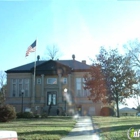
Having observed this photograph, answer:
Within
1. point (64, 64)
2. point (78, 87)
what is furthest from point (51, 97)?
point (64, 64)

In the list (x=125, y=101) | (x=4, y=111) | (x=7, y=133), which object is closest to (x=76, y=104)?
(x=125, y=101)

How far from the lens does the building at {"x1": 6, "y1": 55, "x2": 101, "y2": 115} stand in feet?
164

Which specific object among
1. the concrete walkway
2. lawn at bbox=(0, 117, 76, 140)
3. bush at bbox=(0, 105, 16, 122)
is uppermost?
bush at bbox=(0, 105, 16, 122)

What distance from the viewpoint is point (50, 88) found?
50625mm

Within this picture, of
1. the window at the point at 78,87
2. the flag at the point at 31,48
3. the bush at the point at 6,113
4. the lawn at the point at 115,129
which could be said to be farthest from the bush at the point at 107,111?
the lawn at the point at 115,129

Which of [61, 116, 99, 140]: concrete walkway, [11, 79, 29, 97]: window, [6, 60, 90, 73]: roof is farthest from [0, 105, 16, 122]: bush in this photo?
[11, 79, 29, 97]: window

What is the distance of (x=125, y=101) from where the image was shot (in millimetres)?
39531

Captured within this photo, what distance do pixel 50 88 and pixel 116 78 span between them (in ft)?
56.8

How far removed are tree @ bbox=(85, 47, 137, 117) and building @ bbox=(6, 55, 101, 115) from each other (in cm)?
1240

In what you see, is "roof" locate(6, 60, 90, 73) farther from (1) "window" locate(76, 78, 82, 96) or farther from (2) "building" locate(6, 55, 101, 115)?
(1) "window" locate(76, 78, 82, 96)

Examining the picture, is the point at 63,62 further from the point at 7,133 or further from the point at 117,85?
the point at 7,133

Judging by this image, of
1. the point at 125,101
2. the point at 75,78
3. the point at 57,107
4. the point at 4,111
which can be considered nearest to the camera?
the point at 4,111

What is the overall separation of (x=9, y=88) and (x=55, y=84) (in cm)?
915

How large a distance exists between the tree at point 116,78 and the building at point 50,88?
12.4 meters
